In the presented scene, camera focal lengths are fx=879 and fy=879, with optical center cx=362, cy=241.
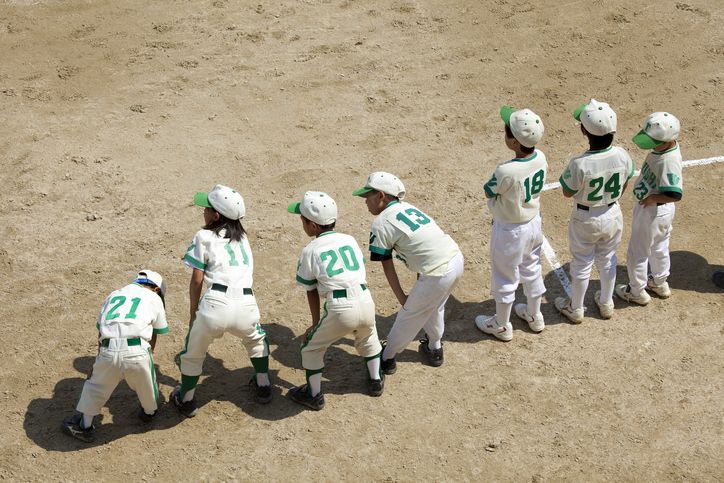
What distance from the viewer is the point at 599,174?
25.2 feet

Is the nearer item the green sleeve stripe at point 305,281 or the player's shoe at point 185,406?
the green sleeve stripe at point 305,281

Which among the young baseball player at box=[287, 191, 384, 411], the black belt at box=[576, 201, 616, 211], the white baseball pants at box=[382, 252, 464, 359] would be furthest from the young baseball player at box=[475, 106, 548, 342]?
the young baseball player at box=[287, 191, 384, 411]

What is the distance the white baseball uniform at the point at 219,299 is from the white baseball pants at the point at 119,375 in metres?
0.34

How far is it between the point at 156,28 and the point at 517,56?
525cm

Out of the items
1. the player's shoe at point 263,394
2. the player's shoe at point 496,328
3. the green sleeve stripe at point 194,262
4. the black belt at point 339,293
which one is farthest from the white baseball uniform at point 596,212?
the green sleeve stripe at point 194,262

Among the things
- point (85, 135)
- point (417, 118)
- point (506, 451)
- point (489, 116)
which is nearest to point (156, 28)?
point (85, 135)

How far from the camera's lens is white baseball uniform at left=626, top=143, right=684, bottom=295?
26.5 ft

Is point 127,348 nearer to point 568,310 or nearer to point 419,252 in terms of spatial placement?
point 419,252

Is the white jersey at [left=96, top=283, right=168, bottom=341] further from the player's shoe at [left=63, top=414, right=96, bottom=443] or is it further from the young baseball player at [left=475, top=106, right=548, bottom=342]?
the young baseball player at [left=475, top=106, right=548, bottom=342]

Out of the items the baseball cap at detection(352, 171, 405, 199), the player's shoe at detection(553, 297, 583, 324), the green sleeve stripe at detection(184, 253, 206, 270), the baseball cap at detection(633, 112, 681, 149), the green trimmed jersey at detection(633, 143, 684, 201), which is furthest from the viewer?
the player's shoe at detection(553, 297, 583, 324)

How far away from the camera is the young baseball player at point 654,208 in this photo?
316 inches

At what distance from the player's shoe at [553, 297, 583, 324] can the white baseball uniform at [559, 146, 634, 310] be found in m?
0.05

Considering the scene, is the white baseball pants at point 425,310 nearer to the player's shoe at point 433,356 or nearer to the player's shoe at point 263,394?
the player's shoe at point 433,356

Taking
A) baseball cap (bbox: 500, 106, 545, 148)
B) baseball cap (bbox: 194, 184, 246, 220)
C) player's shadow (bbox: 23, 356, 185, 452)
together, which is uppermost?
baseball cap (bbox: 500, 106, 545, 148)
